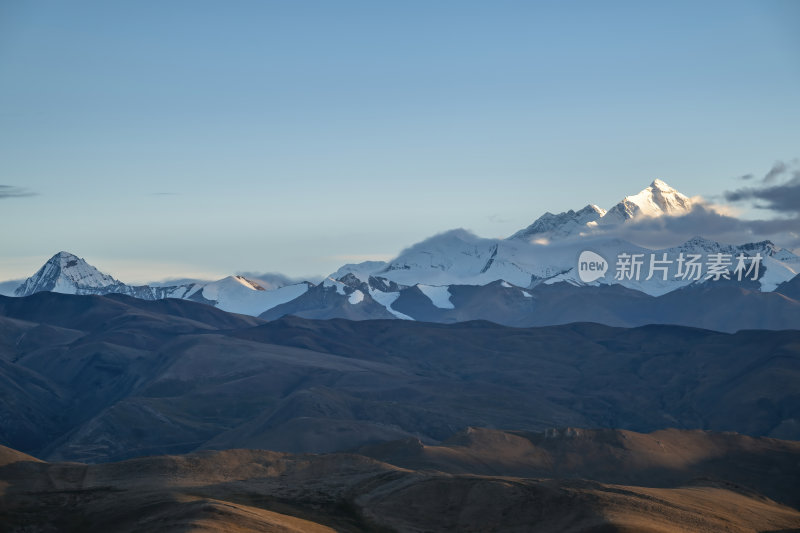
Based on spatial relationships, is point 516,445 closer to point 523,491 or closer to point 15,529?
point 523,491

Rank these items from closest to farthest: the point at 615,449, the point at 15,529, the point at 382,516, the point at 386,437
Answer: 1. the point at 15,529
2. the point at 382,516
3. the point at 615,449
4. the point at 386,437

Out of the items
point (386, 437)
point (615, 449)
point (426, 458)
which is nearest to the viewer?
point (426, 458)

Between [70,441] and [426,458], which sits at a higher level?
[426,458]

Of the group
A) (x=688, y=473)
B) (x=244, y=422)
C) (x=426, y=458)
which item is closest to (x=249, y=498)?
(x=426, y=458)

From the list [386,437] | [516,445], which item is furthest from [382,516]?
[386,437]

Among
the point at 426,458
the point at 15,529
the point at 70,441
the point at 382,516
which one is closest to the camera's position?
the point at 15,529

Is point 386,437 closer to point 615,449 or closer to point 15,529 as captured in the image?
point 615,449

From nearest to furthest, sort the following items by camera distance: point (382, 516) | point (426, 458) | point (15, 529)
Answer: point (15, 529)
point (382, 516)
point (426, 458)

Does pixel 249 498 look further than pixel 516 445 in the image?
No

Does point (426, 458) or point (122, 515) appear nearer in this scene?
point (122, 515)
